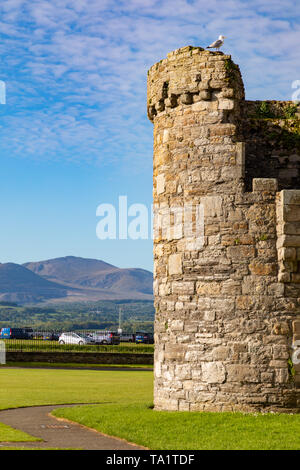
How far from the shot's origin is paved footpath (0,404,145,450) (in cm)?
1206

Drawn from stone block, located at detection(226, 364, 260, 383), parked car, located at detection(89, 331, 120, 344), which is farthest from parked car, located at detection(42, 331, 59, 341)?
stone block, located at detection(226, 364, 260, 383)

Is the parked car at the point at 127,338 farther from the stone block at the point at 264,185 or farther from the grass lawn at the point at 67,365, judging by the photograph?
the stone block at the point at 264,185

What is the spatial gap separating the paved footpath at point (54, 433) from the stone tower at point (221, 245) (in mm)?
2554

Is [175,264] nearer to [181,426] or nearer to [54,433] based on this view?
[181,426]

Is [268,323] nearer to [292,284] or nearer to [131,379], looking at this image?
[292,284]

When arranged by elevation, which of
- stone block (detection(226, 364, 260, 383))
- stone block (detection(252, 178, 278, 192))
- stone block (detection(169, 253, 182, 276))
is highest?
stone block (detection(252, 178, 278, 192))

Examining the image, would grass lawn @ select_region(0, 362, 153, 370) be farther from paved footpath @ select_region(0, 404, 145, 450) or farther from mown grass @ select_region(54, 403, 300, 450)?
mown grass @ select_region(54, 403, 300, 450)

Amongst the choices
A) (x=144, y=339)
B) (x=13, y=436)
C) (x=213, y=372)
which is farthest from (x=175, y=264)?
(x=144, y=339)

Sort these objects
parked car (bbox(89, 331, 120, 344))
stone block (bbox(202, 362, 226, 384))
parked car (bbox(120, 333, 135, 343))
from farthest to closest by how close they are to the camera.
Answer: parked car (bbox(120, 333, 135, 343)) < parked car (bbox(89, 331, 120, 344)) < stone block (bbox(202, 362, 226, 384))

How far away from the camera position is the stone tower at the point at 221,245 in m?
15.0

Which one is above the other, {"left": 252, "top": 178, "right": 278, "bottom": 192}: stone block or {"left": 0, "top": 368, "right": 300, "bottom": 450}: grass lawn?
{"left": 252, "top": 178, "right": 278, "bottom": 192}: stone block

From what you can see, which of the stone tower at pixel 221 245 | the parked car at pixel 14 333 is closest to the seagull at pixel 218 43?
the stone tower at pixel 221 245

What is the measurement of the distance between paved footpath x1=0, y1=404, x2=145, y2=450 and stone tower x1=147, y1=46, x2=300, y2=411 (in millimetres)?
2554

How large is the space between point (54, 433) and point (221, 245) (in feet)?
17.2
